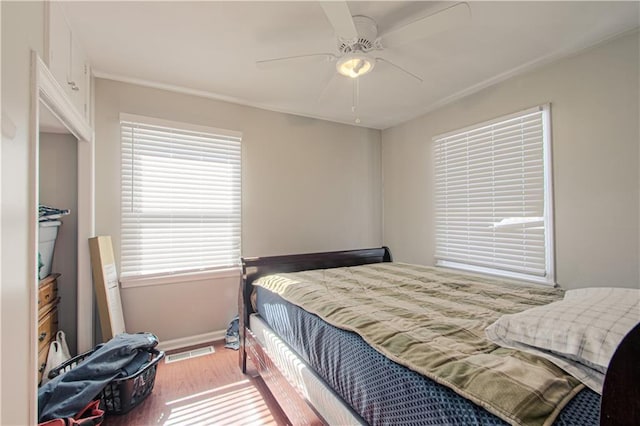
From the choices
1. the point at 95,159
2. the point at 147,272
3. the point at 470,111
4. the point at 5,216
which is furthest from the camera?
the point at 470,111

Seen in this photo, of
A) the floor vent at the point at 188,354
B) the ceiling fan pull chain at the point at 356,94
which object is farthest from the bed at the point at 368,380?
the ceiling fan pull chain at the point at 356,94

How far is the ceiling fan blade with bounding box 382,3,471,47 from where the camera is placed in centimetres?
136

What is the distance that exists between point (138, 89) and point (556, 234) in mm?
3749

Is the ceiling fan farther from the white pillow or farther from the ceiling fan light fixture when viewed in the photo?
the white pillow

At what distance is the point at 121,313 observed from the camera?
2.43 meters

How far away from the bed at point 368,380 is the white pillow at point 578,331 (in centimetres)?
6

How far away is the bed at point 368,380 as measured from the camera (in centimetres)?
64

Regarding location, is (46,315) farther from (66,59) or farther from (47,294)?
(66,59)

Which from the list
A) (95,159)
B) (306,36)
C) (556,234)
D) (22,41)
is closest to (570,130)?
(556,234)

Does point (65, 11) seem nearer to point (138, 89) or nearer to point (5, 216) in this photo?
point (138, 89)

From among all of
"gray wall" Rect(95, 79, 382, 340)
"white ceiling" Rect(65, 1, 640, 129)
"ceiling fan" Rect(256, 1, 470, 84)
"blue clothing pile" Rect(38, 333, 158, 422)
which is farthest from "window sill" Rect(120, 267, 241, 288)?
"ceiling fan" Rect(256, 1, 470, 84)

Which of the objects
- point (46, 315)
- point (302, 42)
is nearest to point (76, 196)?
point (46, 315)

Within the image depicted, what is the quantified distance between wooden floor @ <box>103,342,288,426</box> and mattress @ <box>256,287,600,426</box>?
0.66 meters

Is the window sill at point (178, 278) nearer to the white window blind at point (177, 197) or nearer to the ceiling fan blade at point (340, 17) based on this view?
the white window blind at point (177, 197)
